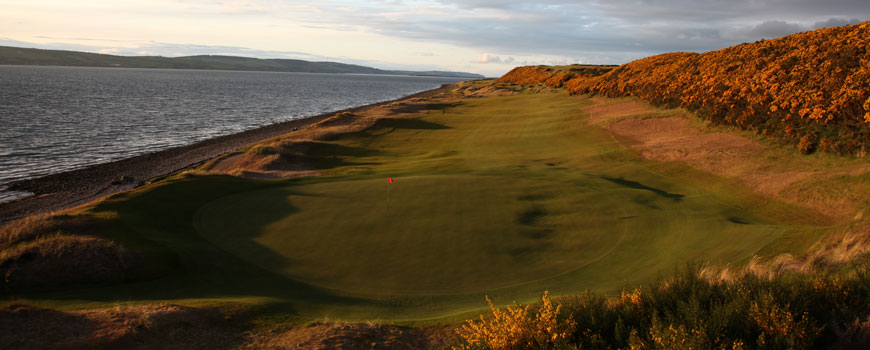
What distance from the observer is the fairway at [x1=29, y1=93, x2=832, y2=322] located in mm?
7570

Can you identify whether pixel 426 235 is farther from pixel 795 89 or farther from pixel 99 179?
pixel 99 179

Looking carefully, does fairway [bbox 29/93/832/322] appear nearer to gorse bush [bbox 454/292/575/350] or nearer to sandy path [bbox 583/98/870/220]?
sandy path [bbox 583/98/870/220]

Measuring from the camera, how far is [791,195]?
13.1 metres

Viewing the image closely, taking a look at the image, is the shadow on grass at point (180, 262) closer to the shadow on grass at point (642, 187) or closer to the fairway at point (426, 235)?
the fairway at point (426, 235)

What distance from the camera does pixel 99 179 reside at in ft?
Answer: 78.5

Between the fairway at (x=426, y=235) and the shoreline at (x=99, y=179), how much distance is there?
32.0 ft

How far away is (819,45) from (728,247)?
51.3ft

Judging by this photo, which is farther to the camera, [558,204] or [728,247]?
[558,204]

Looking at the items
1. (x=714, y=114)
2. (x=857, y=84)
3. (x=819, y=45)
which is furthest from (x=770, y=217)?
(x=819, y=45)

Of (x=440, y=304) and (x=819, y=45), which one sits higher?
(x=819, y=45)

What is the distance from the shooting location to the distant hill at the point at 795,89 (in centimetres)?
1478

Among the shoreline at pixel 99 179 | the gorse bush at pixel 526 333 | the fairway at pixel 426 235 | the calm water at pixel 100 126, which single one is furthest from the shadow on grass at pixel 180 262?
the calm water at pixel 100 126

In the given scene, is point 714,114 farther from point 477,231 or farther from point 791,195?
point 477,231

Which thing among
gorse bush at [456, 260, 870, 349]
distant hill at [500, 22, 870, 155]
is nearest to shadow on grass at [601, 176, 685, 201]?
distant hill at [500, 22, 870, 155]
